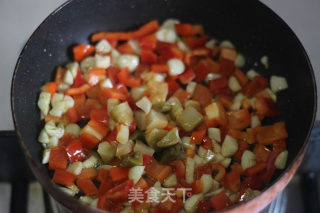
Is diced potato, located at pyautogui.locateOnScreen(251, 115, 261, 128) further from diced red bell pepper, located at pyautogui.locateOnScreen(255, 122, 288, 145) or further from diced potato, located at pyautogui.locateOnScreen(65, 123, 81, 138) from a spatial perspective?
diced potato, located at pyautogui.locateOnScreen(65, 123, 81, 138)

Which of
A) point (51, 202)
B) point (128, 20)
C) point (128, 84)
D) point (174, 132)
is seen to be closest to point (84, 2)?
point (128, 20)

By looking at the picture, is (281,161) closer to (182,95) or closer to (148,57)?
(182,95)

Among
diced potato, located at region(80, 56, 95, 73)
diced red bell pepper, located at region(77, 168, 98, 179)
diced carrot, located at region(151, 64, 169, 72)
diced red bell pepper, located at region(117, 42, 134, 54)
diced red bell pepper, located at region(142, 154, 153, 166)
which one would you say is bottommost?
diced red bell pepper, located at region(77, 168, 98, 179)

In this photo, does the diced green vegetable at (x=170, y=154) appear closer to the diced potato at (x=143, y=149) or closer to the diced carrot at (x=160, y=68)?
the diced potato at (x=143, y=149)

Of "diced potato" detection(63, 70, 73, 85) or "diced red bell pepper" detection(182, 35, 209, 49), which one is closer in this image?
"diced potato" detection(63, 70, 73, 85)

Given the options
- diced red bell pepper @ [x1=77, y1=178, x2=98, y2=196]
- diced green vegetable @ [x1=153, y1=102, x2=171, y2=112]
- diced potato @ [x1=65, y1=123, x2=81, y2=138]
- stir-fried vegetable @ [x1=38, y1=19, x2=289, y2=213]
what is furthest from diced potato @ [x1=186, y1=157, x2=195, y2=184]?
diced potato @ [x1=65, y1=123, x2=81, y2=138]

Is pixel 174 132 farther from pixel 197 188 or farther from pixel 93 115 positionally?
pixel 93 115

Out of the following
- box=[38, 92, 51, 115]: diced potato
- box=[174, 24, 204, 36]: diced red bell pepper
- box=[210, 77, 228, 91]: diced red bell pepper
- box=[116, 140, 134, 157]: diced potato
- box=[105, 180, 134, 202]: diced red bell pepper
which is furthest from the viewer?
box=[174, 24, 204, 36]: diced red bell pepper
